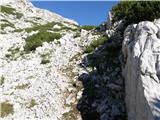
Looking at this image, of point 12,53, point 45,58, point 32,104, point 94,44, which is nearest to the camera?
point 32,104

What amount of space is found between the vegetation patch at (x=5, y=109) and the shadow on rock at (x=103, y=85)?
12.2ft

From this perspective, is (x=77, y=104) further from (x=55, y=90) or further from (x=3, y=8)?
(x=3, y=8)

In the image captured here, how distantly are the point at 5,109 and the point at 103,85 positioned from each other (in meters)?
5.48

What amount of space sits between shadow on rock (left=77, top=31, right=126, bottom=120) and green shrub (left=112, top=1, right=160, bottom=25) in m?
1.66

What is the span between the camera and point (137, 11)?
Answer: 25.2m

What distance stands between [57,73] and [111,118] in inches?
233

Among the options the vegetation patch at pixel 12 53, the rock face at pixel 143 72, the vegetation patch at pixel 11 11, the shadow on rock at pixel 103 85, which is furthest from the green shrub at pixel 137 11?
the vegetation patch at pixel 11 11

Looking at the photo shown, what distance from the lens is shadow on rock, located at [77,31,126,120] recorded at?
20.6 meters

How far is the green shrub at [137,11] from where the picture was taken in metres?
24.0

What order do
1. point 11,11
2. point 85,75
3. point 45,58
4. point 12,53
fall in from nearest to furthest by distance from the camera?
1. point 85,75
2. point 45,58
3. point 12,53
4. point 11,11

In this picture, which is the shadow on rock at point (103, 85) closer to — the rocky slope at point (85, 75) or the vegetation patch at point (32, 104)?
the rocky slope at point (85, 75)

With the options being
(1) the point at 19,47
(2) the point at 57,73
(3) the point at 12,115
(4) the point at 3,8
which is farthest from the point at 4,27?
(3) the point at 12,115

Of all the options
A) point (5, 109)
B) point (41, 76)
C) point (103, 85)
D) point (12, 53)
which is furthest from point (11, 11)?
point (103, 85)

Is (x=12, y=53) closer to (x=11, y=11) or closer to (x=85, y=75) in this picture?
(x=85, y=75)
